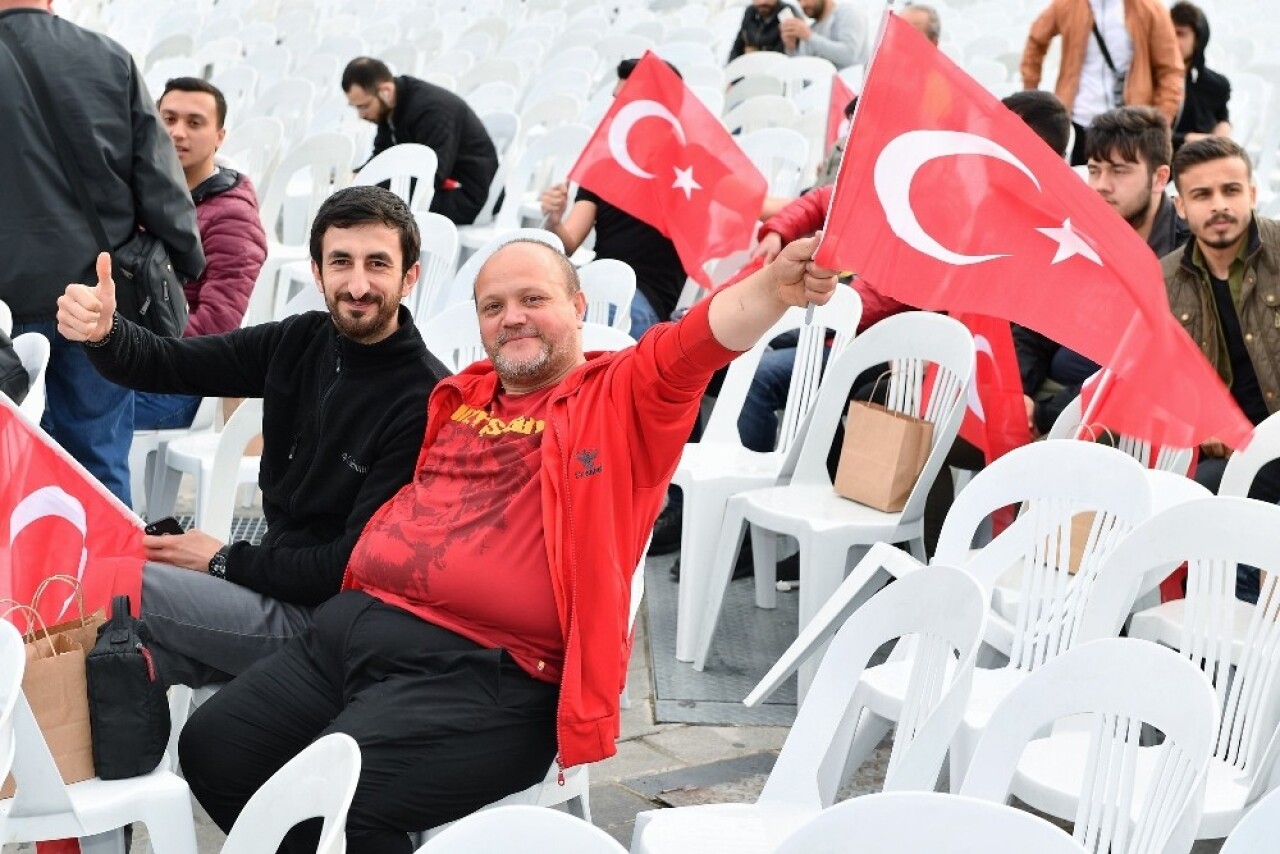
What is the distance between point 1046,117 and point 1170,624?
7.42 feet

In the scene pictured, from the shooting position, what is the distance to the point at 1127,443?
4.64 metres

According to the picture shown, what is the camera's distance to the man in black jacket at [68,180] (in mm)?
4645

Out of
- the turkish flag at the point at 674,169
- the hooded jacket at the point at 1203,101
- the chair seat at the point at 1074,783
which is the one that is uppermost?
the hooded jacket at the point at 1203,101

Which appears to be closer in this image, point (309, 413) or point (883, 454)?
point (309, 413)

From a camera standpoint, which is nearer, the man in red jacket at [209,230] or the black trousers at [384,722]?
the black trousers at [384,722]

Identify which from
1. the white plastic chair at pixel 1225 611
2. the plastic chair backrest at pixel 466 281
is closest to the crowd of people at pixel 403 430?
the white plastic chair at pixel 1225 611

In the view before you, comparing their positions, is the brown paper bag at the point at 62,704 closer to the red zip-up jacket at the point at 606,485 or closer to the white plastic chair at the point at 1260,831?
the red zip-up jacket at the point at 606,485

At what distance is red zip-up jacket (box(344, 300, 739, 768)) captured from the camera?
309cm

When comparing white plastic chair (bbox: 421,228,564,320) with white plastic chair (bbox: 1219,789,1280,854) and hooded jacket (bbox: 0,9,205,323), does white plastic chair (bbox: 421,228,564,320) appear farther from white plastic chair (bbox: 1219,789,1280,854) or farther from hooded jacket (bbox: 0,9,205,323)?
white plastic chair (bbox: 1219,789,1280,854)

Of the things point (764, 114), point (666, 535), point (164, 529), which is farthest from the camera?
point (764, 114)

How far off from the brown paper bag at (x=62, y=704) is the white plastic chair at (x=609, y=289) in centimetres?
301

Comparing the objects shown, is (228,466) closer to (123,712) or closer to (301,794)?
(123,712)

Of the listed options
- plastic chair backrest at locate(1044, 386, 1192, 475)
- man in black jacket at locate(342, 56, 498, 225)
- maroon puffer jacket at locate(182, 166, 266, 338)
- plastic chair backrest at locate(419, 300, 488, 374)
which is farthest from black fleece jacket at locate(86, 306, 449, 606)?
man in black jacket at locate(342, 56, 498, 225)

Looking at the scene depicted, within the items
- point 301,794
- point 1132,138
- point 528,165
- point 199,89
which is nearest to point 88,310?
point 301,794
